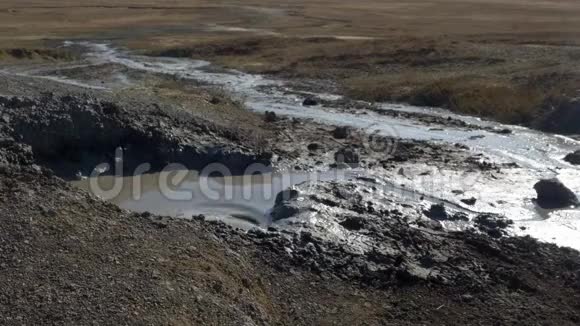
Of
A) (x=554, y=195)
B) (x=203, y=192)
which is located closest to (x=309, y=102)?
(x=203, y=192)

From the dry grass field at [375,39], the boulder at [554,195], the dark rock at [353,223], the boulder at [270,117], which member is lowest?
the dry grass field at [375,39]

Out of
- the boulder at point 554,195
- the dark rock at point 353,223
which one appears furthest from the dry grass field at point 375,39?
the dark rock at point 353,223

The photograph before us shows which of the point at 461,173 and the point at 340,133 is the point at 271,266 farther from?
the point at 340,133

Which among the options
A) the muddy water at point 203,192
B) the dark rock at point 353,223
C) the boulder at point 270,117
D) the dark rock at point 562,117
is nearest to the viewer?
the dark rock at point 353,223

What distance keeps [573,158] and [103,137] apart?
1383 cm

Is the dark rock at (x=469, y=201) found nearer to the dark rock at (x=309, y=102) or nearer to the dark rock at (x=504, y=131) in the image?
the dark rock at (x=504, y=131)

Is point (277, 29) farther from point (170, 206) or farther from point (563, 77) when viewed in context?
point (170, 206)

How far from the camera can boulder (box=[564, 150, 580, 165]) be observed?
23.5m

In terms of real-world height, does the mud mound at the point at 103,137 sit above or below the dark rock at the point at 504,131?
above

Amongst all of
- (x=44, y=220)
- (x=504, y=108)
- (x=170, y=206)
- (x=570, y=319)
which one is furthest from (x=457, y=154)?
(x=44, y=220)

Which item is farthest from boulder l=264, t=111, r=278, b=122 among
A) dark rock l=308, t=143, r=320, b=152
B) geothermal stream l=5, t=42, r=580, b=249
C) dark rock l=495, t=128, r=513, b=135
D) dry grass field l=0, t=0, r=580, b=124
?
dark rock l=495, t=128, r=513, b=135

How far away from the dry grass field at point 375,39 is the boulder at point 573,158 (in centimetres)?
565

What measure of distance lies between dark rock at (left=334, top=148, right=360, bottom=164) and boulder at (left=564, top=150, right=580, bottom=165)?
6.42m

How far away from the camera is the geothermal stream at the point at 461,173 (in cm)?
1827
